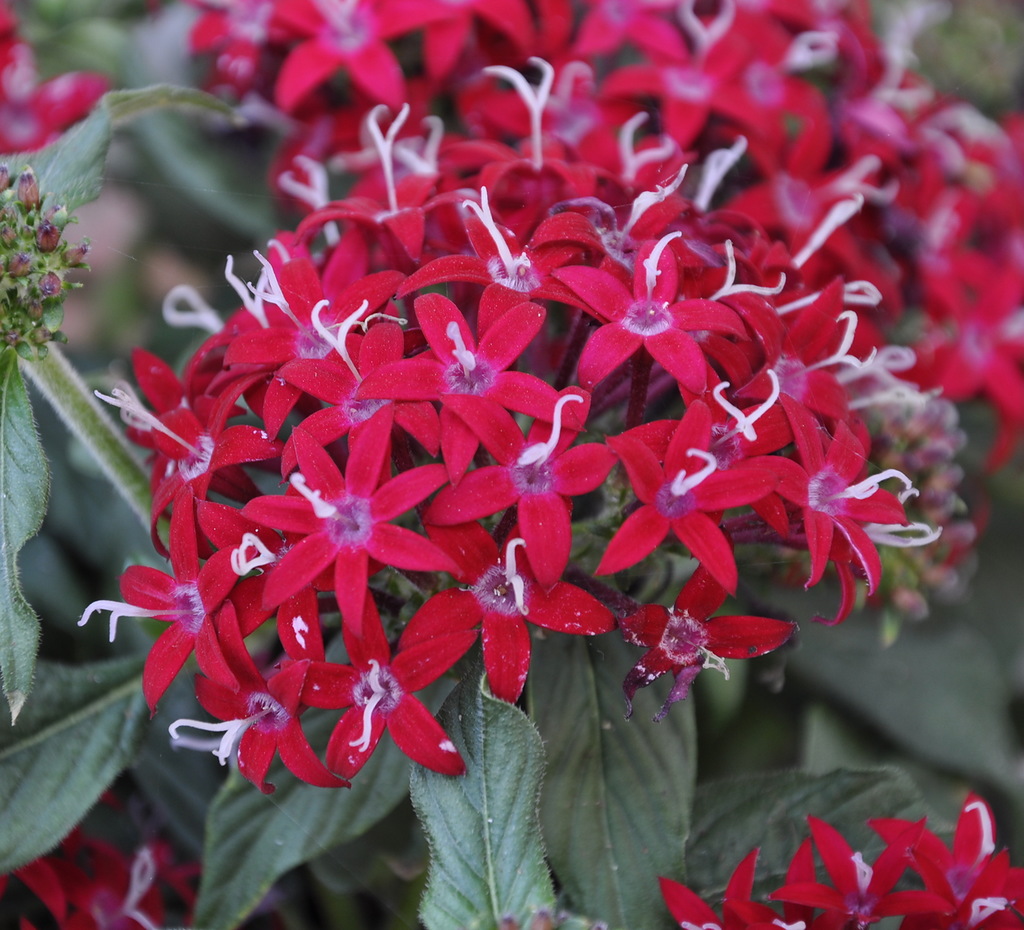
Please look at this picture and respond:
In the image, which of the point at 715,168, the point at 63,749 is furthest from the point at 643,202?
the point at 63,749

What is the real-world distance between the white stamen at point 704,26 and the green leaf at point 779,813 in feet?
2.03

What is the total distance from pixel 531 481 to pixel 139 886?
433 millimetres

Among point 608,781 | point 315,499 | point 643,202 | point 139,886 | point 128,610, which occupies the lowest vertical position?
point 139,886

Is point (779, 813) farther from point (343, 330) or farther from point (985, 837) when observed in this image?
point (343, 330)

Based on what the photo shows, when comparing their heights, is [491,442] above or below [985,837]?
above

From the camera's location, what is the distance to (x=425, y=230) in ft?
2.10

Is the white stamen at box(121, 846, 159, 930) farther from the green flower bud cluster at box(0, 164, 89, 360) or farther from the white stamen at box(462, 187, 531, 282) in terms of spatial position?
the white stamen at box(462, 187, 531, 282)

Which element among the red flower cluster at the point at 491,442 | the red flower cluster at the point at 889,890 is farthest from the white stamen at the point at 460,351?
the red flower cluster at the point at 889,890

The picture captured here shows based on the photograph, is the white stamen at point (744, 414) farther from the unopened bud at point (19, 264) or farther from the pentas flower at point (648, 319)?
the unopened bud at point (19, 264)

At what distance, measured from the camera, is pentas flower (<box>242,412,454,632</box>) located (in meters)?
0.48

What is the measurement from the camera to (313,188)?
33.3 inches

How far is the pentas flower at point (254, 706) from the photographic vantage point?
51 cm

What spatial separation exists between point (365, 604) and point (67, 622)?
0.48 m

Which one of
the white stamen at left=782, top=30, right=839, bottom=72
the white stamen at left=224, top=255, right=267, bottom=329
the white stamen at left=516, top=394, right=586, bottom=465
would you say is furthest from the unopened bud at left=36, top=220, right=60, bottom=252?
the white stamen at left=782, top=30, right=839, bottom=72
